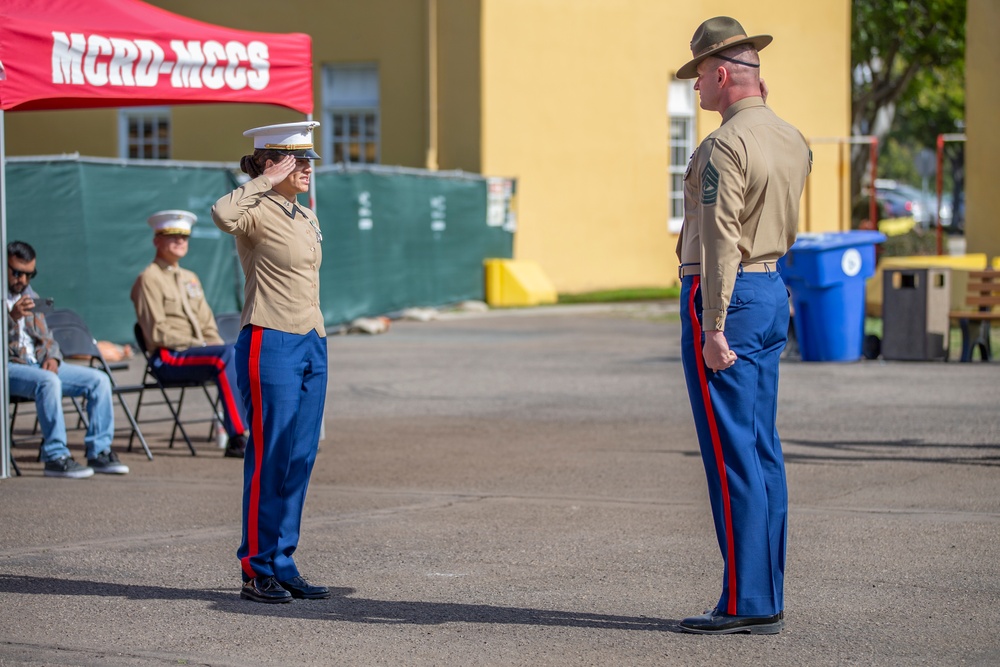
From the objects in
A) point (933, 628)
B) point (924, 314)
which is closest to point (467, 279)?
point (924, 314)

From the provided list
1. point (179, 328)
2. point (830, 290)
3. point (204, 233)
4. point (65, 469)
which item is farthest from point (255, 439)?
point (204, 233)

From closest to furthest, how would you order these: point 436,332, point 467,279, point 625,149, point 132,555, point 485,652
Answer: point 485,652 → point 132,555 → point 436,332 → point 467,279 → point 625,149

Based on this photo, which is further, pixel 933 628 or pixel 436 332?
pixel 436 332

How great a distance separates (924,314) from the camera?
14.5 m

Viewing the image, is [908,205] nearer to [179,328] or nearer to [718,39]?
[179,328]

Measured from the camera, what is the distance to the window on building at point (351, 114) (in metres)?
26.0

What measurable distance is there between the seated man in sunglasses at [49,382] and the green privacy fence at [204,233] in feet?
20.7

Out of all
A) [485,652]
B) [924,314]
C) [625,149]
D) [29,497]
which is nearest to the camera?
[485,652]

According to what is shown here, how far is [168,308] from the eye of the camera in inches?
384

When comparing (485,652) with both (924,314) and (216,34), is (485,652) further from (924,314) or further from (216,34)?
(924,314)

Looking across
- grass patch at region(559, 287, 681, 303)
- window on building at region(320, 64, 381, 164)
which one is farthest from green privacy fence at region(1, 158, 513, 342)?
window on building at region(320, 64, 381, 164)

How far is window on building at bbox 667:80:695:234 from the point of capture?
27.3 metres

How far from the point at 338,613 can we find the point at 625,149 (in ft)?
71.3

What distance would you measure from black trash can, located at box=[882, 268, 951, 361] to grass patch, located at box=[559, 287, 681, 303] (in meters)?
9.71
